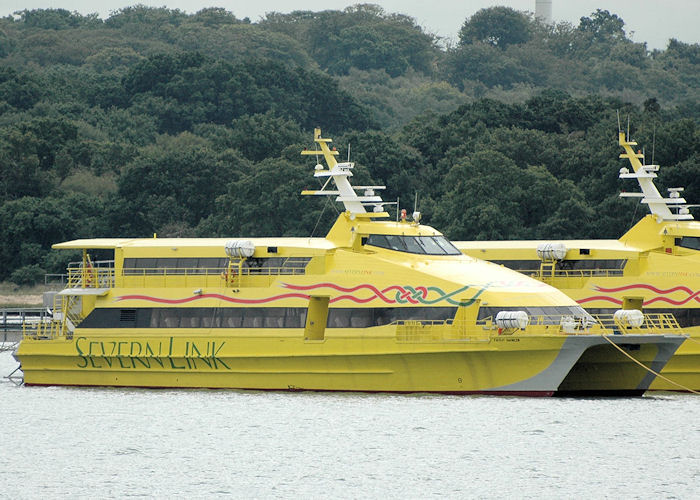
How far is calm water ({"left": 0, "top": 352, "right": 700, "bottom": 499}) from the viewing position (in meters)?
30.7

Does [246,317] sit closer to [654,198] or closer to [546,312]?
[546,312]

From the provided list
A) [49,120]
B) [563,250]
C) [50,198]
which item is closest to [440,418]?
[563,250]

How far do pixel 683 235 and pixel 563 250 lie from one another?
12.3 ft

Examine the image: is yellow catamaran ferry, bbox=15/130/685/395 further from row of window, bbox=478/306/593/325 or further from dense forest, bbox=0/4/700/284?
dense forest, bbox=0/4/700/284

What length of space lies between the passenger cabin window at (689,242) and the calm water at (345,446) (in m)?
5.44

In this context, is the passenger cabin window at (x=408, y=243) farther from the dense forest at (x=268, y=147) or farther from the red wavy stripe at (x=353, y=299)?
the dense forest at (x=268, y=147)

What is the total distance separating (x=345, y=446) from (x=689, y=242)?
53.2 ft

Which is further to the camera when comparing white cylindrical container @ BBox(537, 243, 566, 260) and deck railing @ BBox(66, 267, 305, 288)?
white cylindrical container @ BBox(537, 243, 566, 260)

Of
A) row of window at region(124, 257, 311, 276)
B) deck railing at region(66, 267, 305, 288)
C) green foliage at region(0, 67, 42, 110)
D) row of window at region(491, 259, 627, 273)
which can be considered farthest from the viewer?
green foliage at region(0, 67, 42, 110)

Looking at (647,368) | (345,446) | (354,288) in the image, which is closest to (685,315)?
(647,368)

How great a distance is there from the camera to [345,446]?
3434 cm

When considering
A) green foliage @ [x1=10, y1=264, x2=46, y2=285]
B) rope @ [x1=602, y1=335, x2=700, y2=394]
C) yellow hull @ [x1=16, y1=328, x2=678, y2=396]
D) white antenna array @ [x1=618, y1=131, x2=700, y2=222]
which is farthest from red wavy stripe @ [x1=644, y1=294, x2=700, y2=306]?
green foliage @ [x1=10, y1=264, x2=46, y2=285]

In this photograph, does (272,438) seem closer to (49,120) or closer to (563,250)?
(563,250)

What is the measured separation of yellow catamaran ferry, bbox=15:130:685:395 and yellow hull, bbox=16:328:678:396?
0.13ft
